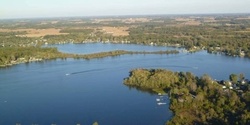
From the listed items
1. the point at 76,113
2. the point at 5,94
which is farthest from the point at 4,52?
the point at 76,113

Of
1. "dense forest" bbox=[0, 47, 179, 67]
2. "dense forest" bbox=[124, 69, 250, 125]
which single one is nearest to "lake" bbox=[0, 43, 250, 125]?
"dense forest" bbox=[124, 69, 250, 125]

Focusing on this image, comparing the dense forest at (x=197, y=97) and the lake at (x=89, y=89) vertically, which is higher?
the dense forest at (x=197, y=97)

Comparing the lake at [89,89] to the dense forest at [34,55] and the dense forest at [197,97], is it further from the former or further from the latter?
the dense forest at [34,55]

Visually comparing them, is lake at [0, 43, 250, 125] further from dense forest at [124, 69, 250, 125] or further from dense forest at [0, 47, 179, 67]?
dense forest at [0, 47, 179, 67]

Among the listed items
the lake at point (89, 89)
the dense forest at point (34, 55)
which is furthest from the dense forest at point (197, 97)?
the dense forest at point (34, 55)

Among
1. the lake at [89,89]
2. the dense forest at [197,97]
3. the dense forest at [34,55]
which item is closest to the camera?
the dense forest at [197,97]

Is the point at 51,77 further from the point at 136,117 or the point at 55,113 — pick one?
the point at 136,117

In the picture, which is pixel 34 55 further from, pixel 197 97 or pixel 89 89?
pixel 197 97
